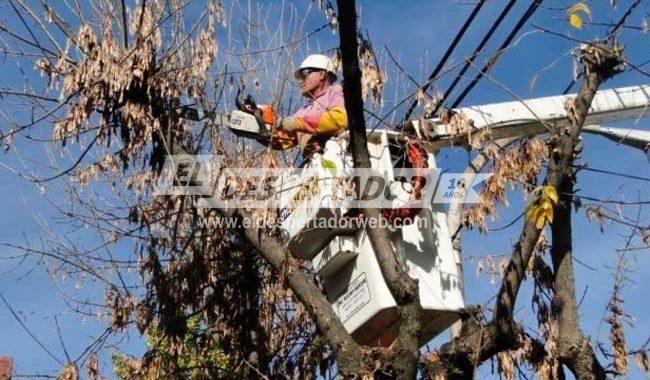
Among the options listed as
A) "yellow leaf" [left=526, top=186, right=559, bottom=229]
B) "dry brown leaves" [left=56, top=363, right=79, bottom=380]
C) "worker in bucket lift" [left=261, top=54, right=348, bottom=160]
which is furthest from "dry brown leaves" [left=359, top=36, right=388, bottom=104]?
"dry brown leaves" [left=56, top=363, right=79, bottom=380]

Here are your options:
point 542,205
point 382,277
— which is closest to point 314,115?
point 382,277

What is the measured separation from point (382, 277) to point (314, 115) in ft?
3.36

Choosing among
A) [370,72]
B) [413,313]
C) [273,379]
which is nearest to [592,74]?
[370,72]

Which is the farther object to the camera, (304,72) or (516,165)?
(304,72)

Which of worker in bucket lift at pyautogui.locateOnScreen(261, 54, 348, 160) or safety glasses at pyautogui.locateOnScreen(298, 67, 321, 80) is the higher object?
safety glasses at pyautogui.locateOnScreen(298, 67, 321, 80)

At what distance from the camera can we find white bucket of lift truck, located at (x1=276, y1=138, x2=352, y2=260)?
5230 mm

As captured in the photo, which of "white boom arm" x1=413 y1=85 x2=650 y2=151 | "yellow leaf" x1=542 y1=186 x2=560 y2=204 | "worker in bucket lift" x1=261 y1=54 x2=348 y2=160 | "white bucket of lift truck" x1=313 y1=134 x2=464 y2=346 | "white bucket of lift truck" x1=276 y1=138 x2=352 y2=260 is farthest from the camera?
"white boom arm" x1=413 y1=85 x2=650 y2=151

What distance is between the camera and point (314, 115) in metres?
5.66

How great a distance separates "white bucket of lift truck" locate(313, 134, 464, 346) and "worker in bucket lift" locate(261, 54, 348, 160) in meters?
0.26

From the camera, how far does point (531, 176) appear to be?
5633mm

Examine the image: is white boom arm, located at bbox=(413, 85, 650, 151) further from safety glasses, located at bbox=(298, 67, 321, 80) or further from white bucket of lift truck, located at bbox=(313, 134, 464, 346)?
safety glasses, located at bbox=(298, 67, 321, 80)

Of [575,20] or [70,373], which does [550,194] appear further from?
[70,373]

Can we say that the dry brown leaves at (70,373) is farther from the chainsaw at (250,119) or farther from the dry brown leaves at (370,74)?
the dry brown leaves at (370,74)

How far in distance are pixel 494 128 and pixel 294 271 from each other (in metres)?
1.52
